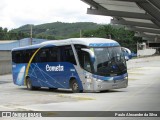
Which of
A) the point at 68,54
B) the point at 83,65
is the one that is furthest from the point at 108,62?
the point at 68,54

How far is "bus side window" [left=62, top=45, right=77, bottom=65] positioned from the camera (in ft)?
76.6

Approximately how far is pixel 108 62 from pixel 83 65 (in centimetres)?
136

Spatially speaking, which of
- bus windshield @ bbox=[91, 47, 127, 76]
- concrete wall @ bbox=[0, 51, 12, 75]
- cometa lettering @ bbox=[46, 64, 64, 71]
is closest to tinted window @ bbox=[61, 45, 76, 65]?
cometa lettering @ bbox=[46, 64, 64, 71]

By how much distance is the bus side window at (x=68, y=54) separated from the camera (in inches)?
920

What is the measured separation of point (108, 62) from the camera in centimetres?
2222

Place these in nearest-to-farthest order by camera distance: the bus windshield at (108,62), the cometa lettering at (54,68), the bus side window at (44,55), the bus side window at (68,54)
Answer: the bus windshield at (108,62) < the bus side window at (68,54) < the cometa lettering at (54,68) < the bus side window at (44,55)

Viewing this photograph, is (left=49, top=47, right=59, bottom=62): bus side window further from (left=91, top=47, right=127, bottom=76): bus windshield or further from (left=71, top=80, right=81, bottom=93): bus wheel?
(left=91, top=47, right=127, bottom=76): bus windshield

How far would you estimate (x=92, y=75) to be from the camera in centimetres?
2206

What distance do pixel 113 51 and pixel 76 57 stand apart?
202 centimetres

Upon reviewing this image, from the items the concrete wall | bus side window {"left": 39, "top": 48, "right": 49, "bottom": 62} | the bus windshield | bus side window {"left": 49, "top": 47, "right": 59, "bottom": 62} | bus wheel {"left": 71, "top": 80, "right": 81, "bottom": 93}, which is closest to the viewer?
the bus windshield

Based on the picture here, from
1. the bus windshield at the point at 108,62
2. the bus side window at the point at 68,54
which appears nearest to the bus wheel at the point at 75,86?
the bus side window at the point at 68,54

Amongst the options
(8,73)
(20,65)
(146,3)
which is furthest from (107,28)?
(146,3)

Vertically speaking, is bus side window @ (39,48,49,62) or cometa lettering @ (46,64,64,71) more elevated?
bus side window @ (39,48,49,62)

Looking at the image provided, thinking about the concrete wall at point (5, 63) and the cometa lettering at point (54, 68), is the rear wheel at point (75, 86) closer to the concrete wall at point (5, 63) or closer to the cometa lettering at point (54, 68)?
the cometa lettering at point (54, 68)
